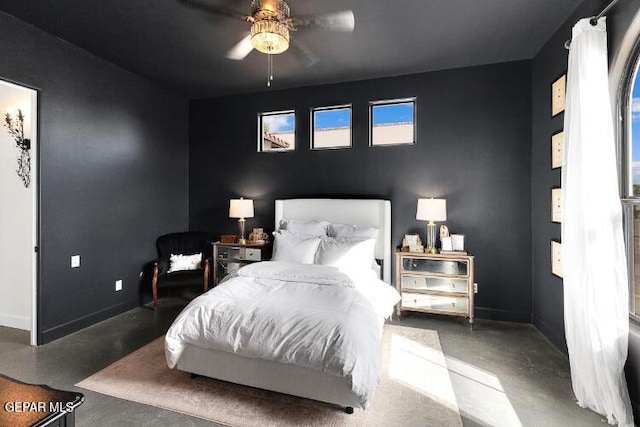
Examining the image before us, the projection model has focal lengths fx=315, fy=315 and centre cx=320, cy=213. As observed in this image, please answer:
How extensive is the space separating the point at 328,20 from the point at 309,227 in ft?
7.54

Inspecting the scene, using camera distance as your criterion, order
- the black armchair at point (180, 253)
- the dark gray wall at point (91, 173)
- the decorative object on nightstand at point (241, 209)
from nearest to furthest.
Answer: the dark gray wall at point (91, 173) → the black armchair at point (180, 253) → the decorative object on nightstand at point (241, 209)

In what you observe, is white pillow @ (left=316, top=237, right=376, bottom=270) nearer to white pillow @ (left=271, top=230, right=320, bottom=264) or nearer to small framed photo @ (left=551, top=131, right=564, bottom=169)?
white pillow @ (left=271, top=230, right=320, bottom=264)

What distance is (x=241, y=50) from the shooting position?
3418mm

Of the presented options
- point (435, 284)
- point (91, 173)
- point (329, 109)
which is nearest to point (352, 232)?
point (435, 284)

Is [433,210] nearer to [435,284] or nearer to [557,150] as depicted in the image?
[435,284]

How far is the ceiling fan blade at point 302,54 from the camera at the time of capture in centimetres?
337

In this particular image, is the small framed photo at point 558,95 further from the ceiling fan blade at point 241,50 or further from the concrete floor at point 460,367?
the ceiling fan blade at point 241,50

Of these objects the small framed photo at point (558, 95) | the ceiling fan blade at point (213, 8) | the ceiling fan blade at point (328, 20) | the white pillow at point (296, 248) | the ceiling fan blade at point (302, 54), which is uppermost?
the ceiling fan blade at point (302, 54)

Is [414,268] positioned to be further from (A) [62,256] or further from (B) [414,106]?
(A) [62,256]

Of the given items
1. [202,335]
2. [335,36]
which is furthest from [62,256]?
[335,36]

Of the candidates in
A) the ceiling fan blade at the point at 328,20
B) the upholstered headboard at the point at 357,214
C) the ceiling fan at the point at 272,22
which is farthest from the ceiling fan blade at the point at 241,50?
the upholstered headboard at the point at 357,214

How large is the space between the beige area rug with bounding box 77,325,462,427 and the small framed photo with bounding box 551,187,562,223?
5.81 feet

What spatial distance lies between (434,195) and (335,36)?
7.31ft

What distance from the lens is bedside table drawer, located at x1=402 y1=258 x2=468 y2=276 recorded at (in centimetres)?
364
